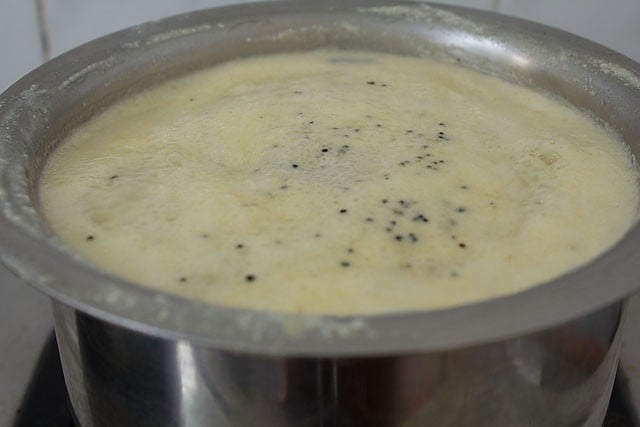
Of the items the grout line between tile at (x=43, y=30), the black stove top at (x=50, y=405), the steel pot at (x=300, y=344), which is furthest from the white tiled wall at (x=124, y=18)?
the black stove top at (x=50, y=405)

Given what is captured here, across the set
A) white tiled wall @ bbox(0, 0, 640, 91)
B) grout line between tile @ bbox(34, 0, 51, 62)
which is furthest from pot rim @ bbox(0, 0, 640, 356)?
grout line between tile @ bbox(34, 0, 51, 62)

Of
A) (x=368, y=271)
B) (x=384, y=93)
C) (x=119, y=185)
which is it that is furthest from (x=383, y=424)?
(x=384, y=93)

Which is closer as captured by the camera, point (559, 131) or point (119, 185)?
point (119, 185)

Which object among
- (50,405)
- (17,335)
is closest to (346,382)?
(50,405)

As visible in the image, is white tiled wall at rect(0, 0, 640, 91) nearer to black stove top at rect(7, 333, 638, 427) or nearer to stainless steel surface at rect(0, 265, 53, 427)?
stainless steel surface at rect(0, 265, 53, 427)

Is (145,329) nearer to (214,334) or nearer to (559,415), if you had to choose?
(214,334)

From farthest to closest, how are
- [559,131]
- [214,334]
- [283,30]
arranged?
1. [283,30]
2. [559,131]
3. [214,334]

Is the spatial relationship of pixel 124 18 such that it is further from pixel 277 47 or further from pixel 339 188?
pixel 339 188
